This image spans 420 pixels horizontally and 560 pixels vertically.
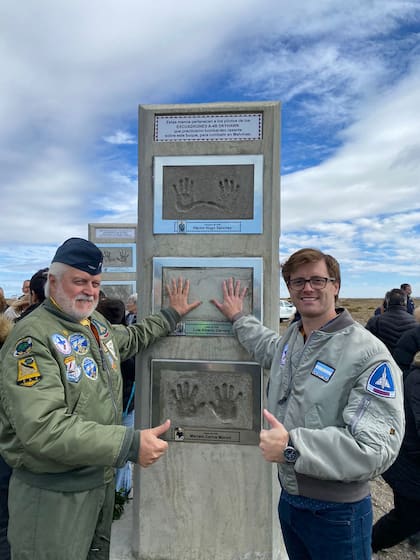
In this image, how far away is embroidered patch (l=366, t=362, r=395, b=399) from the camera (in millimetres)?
1957

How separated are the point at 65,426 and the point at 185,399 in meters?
1.25

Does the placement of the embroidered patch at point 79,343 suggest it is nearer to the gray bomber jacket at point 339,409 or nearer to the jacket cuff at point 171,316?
the jacket cuff at point 171,316

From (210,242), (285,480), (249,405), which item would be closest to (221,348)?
(249,405)

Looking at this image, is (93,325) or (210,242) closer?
(93,325)

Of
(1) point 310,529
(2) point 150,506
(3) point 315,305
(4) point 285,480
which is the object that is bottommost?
(2) point 150,506

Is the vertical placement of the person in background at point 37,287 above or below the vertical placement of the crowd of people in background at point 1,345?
above

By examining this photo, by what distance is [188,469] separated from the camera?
3.22 meters

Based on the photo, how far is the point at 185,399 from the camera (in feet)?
10.6

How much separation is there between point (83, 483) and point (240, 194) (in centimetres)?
200

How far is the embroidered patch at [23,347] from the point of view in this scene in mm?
2199

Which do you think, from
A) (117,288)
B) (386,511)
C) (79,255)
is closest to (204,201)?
(79,255)

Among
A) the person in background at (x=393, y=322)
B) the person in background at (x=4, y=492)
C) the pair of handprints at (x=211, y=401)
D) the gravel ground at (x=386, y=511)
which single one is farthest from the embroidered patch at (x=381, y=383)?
the person in background at (x=393, y=322)

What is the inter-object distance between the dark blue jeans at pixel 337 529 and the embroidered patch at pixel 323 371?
0.57 m

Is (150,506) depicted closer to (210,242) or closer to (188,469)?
(188,469)
